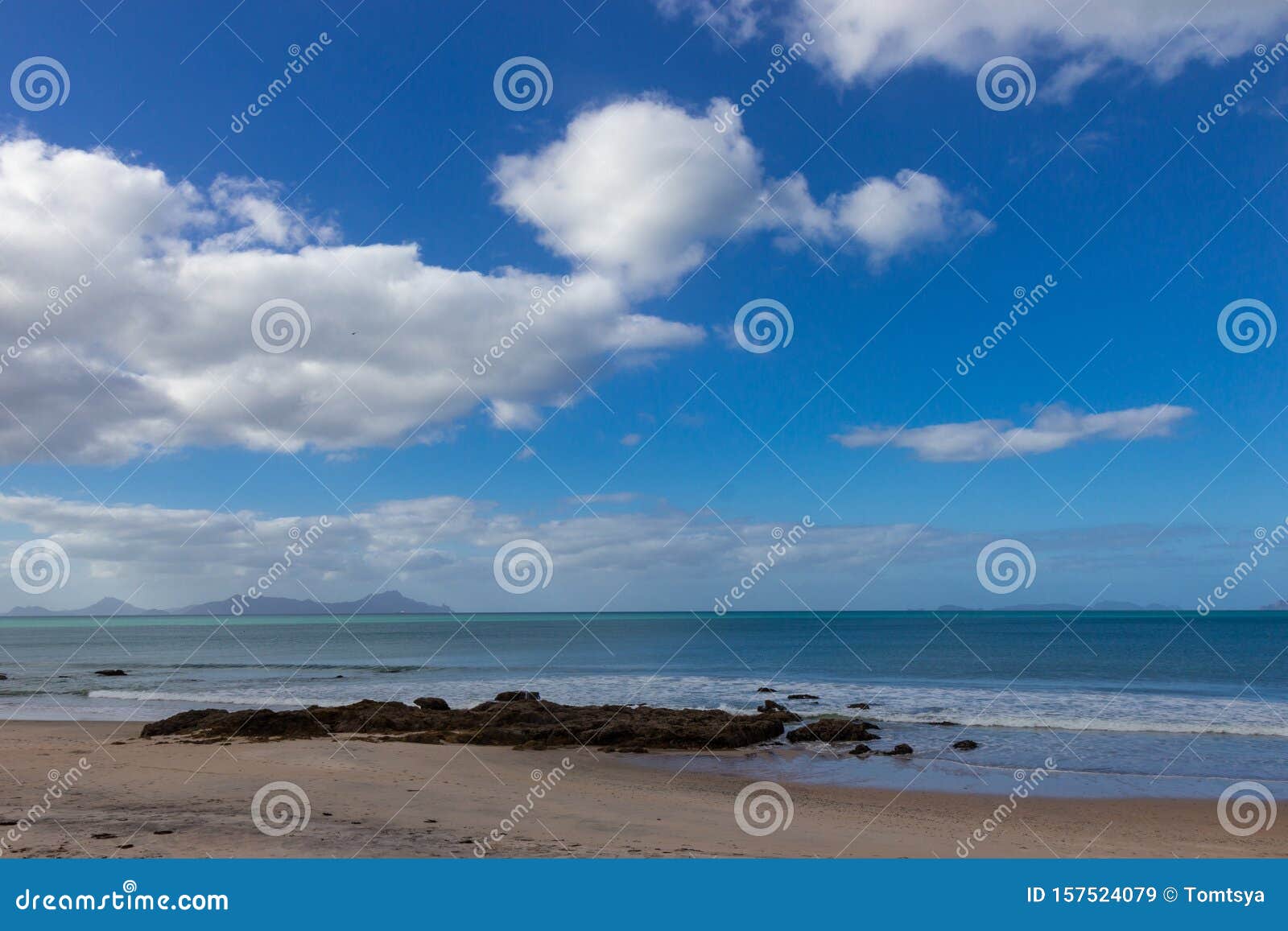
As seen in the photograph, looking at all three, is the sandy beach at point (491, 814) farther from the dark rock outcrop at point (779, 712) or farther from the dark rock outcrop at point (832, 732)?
the dark rock outcrop at point (779, 712)

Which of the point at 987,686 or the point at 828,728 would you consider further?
the point at 987,686

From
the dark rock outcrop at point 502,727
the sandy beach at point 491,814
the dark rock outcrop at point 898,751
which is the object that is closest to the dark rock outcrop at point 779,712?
the dark rock outcrop at point 502,727

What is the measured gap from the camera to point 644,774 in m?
16.1

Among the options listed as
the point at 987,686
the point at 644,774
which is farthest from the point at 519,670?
the point at 644,774

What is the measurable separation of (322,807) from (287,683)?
29.9 metres

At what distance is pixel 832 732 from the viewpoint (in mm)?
20297

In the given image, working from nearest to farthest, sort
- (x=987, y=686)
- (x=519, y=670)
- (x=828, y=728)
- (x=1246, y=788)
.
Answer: (x=1246, y=788) < (x=828, y=728) < (x=987, y=686) < (x=519, y=670)

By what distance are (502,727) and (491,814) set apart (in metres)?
8.78

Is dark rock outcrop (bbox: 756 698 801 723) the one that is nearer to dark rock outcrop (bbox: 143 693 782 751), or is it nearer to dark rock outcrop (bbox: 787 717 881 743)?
dark rock outcrop (bbox: 143 693 782 751)

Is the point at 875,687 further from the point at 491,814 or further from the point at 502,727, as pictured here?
the point at 491,814

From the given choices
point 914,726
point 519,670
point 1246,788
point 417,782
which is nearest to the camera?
point 417,782

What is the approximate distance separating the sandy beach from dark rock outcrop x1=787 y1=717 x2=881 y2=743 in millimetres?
4903

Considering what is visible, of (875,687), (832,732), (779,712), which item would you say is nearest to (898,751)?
(832,732)

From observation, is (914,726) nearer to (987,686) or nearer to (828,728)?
(828,728)
